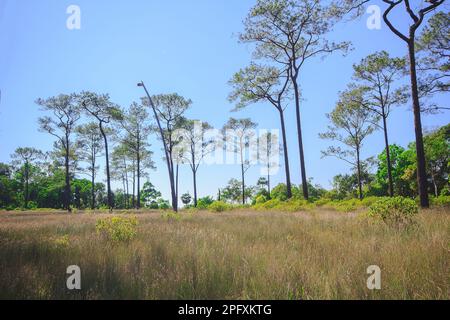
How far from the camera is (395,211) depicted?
7.53 m

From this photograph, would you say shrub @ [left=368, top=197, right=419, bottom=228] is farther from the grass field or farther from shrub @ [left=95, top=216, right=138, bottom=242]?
shrub @ [left=95, top=216, right=138, bottom=242]

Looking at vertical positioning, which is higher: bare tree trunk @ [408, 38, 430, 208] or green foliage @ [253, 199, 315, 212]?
bare tree trunk @ [408, 38, 430, 208]

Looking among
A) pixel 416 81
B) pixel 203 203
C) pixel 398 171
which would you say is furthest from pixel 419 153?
pixel 398 171

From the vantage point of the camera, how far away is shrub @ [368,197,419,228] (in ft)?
23.9

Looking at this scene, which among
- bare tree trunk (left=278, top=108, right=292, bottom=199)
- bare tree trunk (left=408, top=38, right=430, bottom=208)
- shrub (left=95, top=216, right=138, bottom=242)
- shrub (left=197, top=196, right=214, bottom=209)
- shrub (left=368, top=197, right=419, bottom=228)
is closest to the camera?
shrub (left=95, top=216, right=138, bottom=242)

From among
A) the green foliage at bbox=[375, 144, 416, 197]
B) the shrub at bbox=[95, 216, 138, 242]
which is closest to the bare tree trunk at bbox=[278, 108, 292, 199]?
the shrub at bbox=[95, 216, 138, 242]

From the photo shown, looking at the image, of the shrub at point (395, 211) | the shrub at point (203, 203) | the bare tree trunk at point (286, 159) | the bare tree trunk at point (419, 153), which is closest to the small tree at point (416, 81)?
the bare tree trunk at point (419, 153)

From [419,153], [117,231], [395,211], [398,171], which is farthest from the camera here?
[398,171]

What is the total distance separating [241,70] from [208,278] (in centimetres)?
2232

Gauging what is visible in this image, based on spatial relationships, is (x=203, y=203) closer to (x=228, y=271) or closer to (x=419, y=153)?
(x=419, y=153)

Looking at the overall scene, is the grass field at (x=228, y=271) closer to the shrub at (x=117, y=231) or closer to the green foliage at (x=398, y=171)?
the shrub at (x=117, y=231)

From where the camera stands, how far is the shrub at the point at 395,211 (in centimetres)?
729
